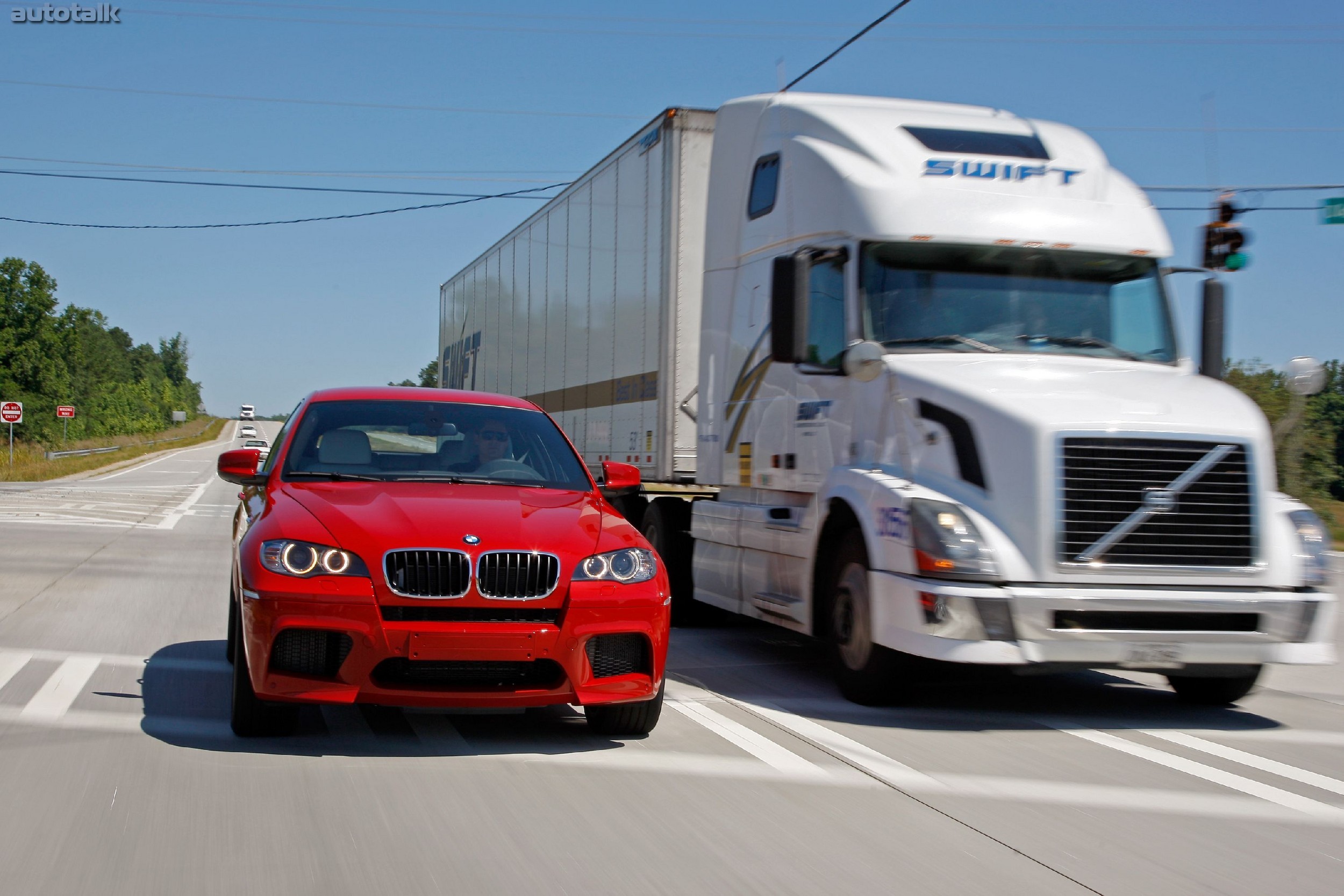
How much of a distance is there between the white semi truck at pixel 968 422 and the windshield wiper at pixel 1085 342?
1cm

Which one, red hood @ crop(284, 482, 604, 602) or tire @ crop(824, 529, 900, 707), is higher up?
red hood @ crop(284, 482, 604, 602)

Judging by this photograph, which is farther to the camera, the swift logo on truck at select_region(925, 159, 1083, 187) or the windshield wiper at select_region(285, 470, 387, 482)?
the swift logo on truck at select_region(925, 159, 1083, 187)

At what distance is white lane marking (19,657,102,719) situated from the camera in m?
6.52

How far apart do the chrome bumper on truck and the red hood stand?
1.69 metres

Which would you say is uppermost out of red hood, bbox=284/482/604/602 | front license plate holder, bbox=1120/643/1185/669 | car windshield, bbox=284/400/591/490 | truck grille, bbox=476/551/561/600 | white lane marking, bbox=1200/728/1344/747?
car windshield, bbox=284/400/591/490

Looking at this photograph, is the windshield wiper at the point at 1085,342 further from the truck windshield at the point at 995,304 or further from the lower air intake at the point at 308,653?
the lower air intake at the point at 308,653

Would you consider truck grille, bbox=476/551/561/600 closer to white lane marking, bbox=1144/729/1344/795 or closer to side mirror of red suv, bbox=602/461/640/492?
side mirror of red suv, bbox=602/461/640/492

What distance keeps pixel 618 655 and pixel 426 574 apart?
0.93 metres

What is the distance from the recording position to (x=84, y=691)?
23.3 feet

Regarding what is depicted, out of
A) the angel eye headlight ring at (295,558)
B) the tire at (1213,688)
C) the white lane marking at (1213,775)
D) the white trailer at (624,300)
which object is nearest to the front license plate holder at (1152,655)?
the white lane marking at (1213,775)

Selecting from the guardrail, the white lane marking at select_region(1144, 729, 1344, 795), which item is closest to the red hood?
the white lane marking at select_region(1144, 729, 1344, 795)

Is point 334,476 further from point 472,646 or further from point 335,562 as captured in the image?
point 472,646

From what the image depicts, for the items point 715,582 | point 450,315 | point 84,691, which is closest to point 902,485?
point 715,582

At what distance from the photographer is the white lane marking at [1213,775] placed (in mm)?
5363
